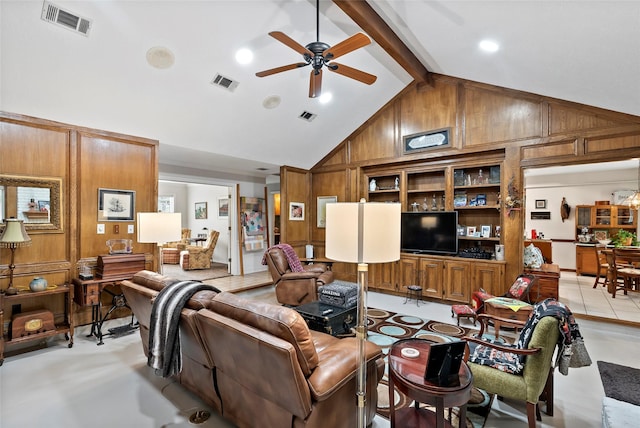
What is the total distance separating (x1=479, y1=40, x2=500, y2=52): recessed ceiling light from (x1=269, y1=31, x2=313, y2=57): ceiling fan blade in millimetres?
2129

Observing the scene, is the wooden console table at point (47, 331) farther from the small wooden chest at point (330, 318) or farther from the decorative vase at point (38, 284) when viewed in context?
the small wooden chest at point (330, 318)

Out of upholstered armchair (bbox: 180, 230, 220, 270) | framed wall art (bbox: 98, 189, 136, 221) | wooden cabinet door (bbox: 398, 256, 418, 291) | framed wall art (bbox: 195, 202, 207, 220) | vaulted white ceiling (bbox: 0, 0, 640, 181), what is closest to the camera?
vaulted white ceiling (bbox: 0, 0, 640, 181)

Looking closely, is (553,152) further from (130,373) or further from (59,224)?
(59,224)

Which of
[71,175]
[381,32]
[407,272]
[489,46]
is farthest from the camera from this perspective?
[407,272]

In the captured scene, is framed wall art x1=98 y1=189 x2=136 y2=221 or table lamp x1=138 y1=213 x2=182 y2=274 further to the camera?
framed wall art x1=98 y1=189 x2=136 y2=221

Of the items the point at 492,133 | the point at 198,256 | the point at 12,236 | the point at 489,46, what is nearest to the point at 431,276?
the point at 492,133

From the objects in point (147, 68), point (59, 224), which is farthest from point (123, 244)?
point (147, 68)

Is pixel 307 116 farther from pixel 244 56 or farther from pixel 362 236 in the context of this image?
pixel 362 236

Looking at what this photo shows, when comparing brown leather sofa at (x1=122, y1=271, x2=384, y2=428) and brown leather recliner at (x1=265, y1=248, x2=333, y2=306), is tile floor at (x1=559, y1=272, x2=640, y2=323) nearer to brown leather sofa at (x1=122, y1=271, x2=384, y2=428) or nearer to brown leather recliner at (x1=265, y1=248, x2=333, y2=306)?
brown leather recliner at (x1=265, y1=248, x2=333, y2=306)

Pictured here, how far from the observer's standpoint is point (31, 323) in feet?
10.2

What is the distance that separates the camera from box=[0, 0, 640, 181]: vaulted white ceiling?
2715 millimetres

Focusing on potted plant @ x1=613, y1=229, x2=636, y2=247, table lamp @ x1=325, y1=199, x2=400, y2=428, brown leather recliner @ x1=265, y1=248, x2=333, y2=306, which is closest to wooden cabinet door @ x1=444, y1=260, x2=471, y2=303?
brown leather recliner @ x1=265, y1=248, x2=333, y2=306

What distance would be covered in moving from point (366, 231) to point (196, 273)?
→ 22.9ft

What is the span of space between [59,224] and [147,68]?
2166 millimetres
